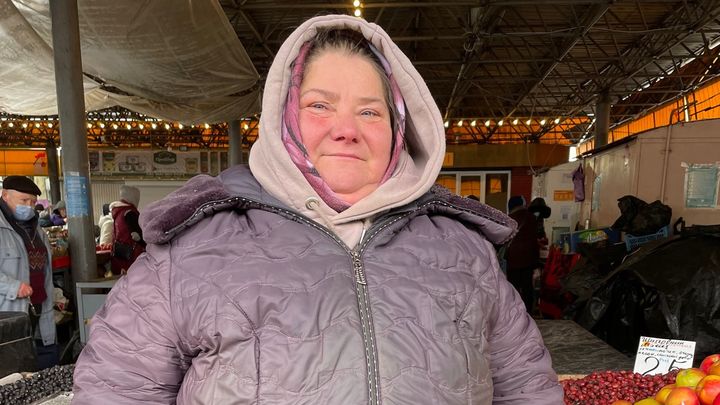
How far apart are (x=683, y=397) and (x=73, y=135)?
4.76 m

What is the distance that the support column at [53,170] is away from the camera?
866 inches

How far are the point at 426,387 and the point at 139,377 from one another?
0.58 m

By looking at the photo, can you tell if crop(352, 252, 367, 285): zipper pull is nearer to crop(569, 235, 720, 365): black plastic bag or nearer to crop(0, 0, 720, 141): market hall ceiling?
crop(0, 0, 720, 141): market hall ceiling

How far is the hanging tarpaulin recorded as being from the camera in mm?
5340

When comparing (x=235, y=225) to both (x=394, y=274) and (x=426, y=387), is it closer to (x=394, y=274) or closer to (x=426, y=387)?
(x=394, y=274)

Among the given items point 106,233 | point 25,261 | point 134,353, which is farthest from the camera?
point 106,233

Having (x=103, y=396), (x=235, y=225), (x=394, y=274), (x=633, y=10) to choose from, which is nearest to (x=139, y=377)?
(x=103, y=396)

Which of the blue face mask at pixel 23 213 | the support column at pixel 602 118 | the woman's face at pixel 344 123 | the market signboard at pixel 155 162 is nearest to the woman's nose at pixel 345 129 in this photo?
the woman's face at pixel 344 123

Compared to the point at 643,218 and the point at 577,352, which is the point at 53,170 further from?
the point at 577,352

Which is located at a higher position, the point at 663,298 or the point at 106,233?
the point at 663,298

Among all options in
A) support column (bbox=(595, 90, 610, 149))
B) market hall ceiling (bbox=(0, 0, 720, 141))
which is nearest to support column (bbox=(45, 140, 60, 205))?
market hall ceiling (bbox=(0, 0, 720, 141))

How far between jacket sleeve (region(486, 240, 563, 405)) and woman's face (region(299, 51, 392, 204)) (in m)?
0.40

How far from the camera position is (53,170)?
2225 centimetres

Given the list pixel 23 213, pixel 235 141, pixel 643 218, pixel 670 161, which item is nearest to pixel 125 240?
pixel 23 213
